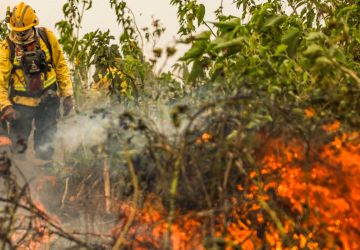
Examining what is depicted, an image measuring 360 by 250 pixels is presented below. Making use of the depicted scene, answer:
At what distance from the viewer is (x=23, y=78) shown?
19.3ft

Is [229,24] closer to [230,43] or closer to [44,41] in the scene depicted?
[230,43]

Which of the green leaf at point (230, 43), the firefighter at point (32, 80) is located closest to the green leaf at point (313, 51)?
the green leaf at point (230, 43)

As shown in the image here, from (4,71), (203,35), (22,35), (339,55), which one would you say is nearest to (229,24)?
(203,35)

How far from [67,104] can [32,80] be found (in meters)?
0.42

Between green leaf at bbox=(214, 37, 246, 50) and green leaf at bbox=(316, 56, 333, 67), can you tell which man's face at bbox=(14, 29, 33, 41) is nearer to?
green leaf at bbox=(214, 37, 246, 50)

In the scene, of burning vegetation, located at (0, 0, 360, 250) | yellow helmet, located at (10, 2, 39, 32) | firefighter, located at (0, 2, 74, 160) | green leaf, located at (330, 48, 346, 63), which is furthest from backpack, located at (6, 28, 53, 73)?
green leaf, located at (330, 48, 346, 63)

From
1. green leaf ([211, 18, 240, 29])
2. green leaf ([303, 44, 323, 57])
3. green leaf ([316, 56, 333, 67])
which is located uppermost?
green leaf ([211, 18, 240, 29])

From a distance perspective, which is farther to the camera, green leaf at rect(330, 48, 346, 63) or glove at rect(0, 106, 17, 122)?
glove at rect(0, 106, 17, 122)

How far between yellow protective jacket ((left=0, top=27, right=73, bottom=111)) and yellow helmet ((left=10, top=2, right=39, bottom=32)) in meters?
0.17

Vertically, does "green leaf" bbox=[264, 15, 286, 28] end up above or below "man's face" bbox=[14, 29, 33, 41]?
below

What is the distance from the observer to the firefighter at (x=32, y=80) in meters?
5.71

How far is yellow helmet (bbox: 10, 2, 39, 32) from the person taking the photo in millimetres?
5688

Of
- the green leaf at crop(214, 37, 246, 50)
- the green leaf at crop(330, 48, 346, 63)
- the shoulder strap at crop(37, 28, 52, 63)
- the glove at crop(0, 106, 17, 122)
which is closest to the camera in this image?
the green leaf at crop(330, 48, 346, 63)

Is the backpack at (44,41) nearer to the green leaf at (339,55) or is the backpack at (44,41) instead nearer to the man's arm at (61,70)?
the man's arm at (61,70)
